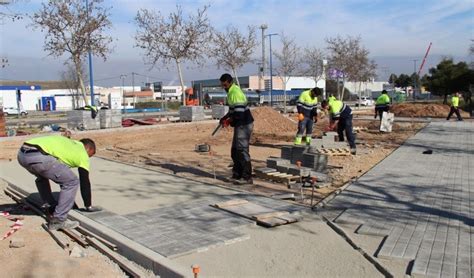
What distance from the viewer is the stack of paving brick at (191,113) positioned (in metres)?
25.4

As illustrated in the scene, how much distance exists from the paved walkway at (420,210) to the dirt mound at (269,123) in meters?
10.4

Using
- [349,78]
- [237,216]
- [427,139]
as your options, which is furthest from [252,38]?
[237,216]

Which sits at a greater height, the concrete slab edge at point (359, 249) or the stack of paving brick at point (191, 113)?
the stack of paving brick at point (191, 113)

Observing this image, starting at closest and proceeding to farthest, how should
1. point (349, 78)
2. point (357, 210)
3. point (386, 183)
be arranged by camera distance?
point (357, 210)
point (386, 183)
point (349, 78)

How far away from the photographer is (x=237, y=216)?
6.29 meters

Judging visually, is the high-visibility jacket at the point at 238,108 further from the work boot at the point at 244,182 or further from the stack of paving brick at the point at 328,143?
the stack of paving brick at the point at 328,143

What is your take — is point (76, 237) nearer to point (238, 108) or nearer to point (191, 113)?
point (238, 108)

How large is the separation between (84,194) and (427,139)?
43.6ft

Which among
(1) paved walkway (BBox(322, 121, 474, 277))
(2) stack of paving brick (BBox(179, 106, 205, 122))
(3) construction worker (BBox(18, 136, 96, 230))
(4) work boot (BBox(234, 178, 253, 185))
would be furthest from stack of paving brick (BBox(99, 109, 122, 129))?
(3) construction worker (BBox(18, 136, 96, 230))

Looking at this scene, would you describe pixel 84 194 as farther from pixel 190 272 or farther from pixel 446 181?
pixel 446 181

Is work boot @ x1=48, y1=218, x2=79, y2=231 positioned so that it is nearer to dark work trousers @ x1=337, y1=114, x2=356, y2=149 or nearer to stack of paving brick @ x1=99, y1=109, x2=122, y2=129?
dark work trousers @ x1=337, y1=114, x2=356, y2=149

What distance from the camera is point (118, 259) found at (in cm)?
509

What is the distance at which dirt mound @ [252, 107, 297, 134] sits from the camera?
71.8 feet

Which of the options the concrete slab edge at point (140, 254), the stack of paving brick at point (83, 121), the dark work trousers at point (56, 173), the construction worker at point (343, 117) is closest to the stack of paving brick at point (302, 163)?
the construction worker at point (343, 117)
